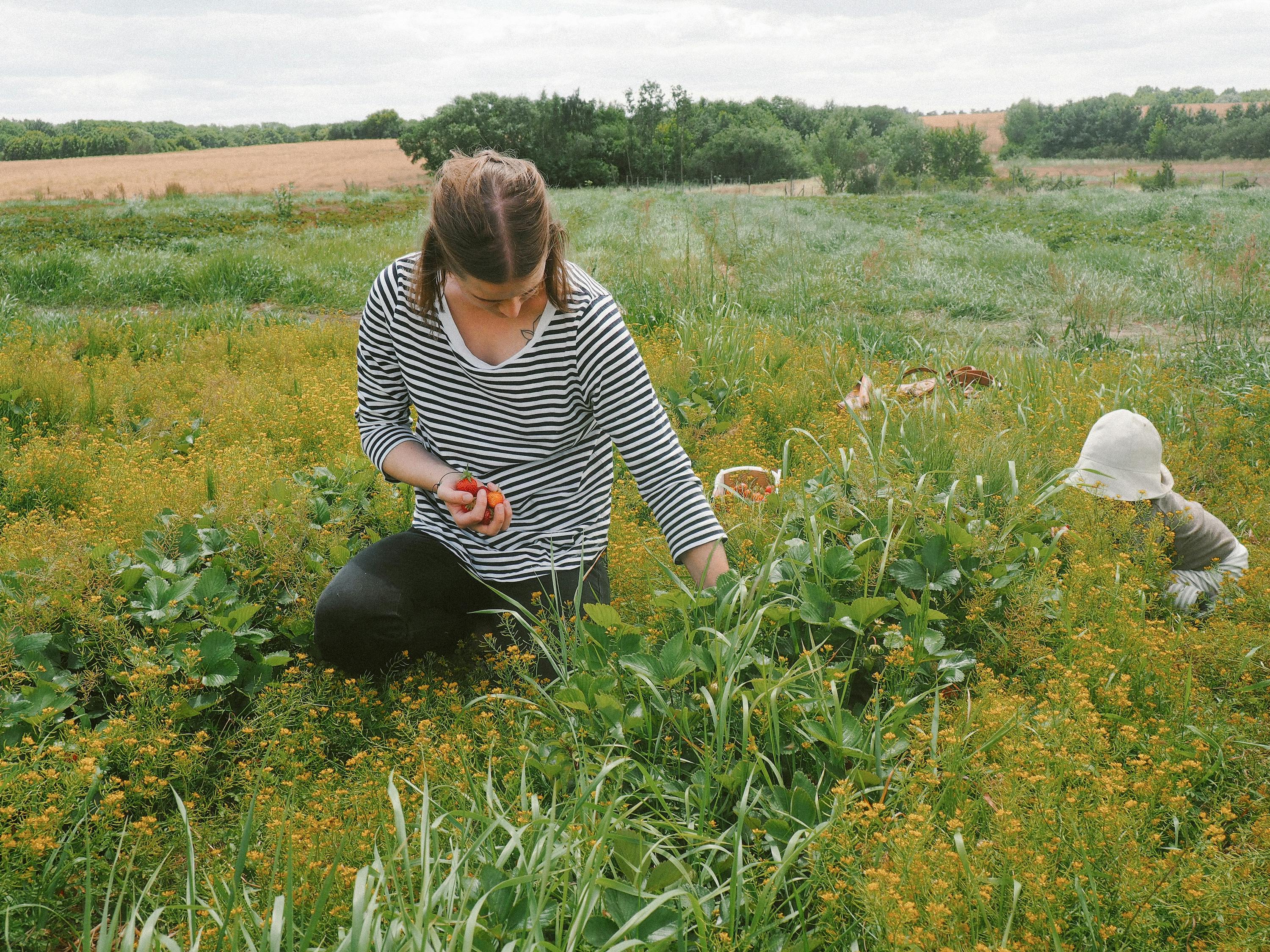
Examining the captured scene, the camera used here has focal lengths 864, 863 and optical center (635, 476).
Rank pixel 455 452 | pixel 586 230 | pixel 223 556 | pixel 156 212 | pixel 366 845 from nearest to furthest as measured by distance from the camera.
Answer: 1. pixel 366 845
2. pixel 455 452
3. pixel 223 556
4. pixel 586 230
5. pixel 156 212

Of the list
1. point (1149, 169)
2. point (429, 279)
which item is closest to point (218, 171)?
point (429, 279)

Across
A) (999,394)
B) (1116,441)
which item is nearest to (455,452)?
(1116,441)

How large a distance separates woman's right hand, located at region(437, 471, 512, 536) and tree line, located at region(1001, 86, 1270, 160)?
5261 centimetres

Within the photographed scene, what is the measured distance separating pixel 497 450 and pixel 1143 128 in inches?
2563

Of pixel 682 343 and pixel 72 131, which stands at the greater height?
pixel 72 131

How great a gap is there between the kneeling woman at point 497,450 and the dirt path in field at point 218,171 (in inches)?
1068

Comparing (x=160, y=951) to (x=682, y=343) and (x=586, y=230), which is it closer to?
(x=682, y=343)

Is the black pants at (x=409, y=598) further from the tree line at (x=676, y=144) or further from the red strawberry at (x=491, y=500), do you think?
the tree line at (x=676, y=144)

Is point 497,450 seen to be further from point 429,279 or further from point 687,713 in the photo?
point 687,713

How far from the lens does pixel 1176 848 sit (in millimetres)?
1575

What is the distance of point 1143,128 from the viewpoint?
54500 mm

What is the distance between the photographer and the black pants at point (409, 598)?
2396 mm

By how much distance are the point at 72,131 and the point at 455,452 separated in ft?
185

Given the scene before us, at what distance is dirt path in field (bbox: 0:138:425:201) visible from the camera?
2719 centimetres
